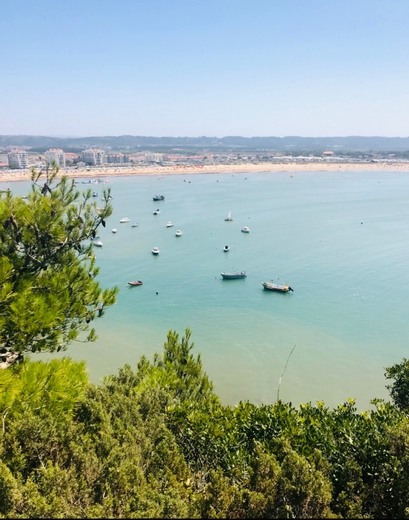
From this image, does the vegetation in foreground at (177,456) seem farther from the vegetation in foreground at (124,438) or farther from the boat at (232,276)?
the boat at (232,276)

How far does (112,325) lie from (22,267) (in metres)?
16.1

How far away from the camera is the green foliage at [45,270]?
7.80m

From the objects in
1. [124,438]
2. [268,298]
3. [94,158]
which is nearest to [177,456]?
[124,438]

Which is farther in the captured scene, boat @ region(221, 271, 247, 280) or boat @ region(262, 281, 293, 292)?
boat @ region(221, 271, 247, 280)

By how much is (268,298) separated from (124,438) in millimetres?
22500

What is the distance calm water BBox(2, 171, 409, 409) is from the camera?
19.1 m

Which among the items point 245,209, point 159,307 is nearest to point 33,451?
point 159,307

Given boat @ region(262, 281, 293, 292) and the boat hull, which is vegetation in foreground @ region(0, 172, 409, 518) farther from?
the boat hull

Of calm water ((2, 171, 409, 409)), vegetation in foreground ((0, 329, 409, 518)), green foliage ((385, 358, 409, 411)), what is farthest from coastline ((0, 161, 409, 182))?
vegetation in foreground ((0, 329, 409, 518))

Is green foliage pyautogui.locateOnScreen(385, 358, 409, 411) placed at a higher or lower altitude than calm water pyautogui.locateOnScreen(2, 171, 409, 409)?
higher

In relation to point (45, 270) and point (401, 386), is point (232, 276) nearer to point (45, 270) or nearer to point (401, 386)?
point (401, 386)

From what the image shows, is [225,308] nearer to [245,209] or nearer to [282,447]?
[282,447]

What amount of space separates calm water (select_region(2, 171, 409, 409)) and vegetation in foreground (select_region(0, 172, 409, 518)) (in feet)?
30.0

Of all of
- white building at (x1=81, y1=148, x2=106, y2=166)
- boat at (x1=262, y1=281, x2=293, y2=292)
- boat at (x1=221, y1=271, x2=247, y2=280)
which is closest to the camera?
boat at (x1=262, y1=281, x2=293, y2=292)
